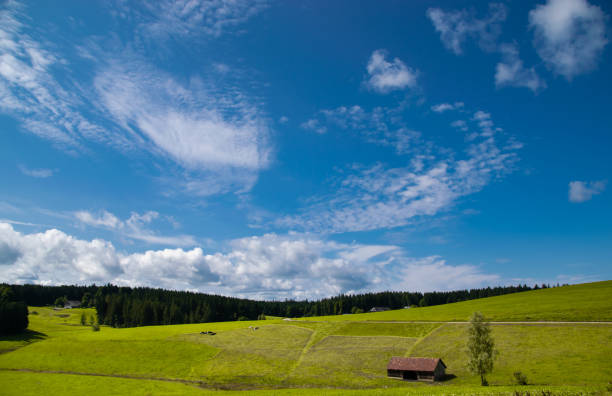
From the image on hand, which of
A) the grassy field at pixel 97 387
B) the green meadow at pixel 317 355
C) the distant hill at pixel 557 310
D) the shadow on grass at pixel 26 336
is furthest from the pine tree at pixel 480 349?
the shadow on grass at pixel 26 336

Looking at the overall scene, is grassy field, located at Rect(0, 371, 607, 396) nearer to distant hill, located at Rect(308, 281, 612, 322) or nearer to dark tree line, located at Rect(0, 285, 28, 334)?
dark tree line, located at Rect(0, 285, 28, 334)

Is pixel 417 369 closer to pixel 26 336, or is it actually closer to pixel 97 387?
pixel 97 387

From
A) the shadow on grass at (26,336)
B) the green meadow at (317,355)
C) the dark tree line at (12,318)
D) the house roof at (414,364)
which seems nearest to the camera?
the green meadow at (317,355)

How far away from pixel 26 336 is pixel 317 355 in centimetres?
9718

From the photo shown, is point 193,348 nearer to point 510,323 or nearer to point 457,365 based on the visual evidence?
point 457,365

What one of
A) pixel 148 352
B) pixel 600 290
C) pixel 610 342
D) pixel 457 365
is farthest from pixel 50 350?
pixel 600 290

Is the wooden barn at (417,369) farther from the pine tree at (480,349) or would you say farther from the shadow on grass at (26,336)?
the shadow on grass at (26,336)

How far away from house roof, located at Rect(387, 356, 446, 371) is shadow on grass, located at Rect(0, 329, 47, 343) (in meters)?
110

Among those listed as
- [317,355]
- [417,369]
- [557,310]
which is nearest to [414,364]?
[417,369]

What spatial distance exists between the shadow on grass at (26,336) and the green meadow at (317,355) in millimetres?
418

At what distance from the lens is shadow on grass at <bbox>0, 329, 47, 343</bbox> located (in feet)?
335

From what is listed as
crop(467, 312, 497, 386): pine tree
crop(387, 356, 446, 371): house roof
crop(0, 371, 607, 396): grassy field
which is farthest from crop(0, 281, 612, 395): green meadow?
crop(387, 356, 446, 371): house roof

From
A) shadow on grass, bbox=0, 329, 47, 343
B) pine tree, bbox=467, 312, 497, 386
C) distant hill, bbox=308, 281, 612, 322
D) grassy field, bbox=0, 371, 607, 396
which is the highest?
distant hill, bbox=308, 281, 612, 322

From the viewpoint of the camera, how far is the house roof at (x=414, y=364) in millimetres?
64600
